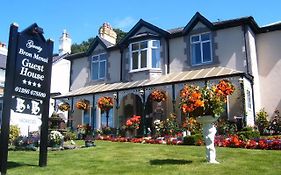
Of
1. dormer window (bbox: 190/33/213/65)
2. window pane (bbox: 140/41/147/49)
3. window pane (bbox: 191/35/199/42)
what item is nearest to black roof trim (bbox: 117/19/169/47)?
window pane (bbox: 140/41/147/49)

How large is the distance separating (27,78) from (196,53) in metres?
14.5

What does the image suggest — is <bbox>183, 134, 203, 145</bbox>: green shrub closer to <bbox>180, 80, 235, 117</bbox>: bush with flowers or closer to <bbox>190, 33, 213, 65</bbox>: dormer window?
<bbox>180, 80, 235, 117</bbox>: bush with flowers

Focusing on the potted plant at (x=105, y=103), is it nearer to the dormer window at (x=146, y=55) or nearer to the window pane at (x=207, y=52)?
the dormer window at (x=146, y=55)

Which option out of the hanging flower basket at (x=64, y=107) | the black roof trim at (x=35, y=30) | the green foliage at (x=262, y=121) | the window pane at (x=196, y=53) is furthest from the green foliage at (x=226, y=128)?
the hanging flower basket at (x=64, y=107)

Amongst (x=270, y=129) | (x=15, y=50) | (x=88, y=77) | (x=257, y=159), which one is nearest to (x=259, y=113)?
(x=270, y=129)

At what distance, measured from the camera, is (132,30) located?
25016 millimetres

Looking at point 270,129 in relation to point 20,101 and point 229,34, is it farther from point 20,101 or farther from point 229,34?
point 20,101

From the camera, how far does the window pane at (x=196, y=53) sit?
2200 centimetres

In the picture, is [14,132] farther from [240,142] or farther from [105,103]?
[240,142]

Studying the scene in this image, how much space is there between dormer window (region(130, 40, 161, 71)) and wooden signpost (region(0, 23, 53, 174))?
43.2ft

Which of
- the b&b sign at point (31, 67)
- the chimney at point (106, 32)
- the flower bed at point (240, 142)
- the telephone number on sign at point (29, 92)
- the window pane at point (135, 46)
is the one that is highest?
the chimney at point (106, 32)

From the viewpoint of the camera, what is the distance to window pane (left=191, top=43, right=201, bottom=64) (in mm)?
22000

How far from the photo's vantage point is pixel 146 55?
23.4 metres

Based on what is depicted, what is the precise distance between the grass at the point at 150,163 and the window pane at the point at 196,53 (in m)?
10.6
